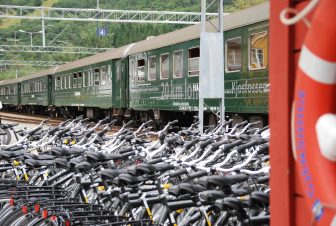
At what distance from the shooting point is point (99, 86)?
28109 mm

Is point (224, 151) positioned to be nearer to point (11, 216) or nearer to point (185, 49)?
point (11, 216)

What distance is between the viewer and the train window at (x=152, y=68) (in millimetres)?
21209

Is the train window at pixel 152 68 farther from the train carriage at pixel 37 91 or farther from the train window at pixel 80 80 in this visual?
the train carriage at pixel 37 91

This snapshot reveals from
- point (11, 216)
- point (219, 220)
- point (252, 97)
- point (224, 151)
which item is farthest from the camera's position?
point (252, 97)

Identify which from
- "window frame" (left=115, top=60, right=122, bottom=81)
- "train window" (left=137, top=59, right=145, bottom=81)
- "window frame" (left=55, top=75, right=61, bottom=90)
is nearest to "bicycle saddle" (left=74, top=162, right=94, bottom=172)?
"train window" (left=137, top=59, right=145, bottom=81)

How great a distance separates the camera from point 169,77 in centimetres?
1962

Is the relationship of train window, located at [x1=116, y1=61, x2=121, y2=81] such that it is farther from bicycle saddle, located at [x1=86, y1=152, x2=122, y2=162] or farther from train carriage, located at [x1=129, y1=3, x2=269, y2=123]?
bicycle saddle, located at [x1=86, y1=152, x2=122, y2=162]

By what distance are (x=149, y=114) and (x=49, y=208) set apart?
18.5m

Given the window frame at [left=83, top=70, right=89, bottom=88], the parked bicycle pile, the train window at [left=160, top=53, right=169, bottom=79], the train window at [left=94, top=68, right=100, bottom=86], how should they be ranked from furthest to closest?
the window frame at [left=83, top=70, right=89, bottom=88]
the train window at [left=94, top=68, right=100, bottom=86]
the train window at [left=160, top=53, right=169, bottom=79]
the parked bicycle pile

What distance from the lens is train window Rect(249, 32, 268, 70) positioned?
1385cm

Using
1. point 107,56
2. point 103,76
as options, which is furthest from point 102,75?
point 107,56

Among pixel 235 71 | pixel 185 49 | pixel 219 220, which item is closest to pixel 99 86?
pixel 185 49

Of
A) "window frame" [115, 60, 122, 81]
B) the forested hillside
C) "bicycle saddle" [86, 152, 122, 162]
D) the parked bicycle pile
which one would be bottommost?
the parked bicycle pile

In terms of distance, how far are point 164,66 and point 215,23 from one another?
329cm
